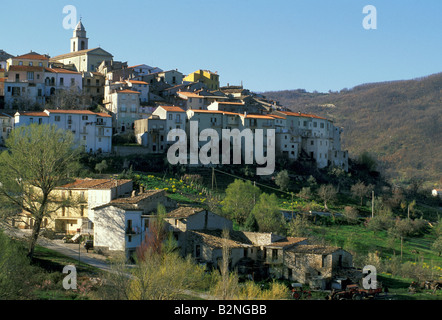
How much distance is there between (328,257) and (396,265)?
867cm

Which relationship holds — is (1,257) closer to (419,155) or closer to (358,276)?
(358,276)

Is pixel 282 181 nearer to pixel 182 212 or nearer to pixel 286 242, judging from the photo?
pixel 286 242

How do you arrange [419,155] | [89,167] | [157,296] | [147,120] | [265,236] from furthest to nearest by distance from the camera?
1. [419,155]
2. [147,120]
3. [89,167]
4. [265,236]
5. [157,296]

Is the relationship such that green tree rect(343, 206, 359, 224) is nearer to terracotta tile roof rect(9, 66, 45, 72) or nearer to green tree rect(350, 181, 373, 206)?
green tree rect(350, 181, 373, 206)

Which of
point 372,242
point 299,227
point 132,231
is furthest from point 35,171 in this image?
point 372,242

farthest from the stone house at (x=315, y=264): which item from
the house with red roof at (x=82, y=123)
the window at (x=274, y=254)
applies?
the house with red roof at (x=82, y=123)

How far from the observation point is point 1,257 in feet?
110

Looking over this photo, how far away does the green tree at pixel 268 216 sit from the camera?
5658 centimetres
